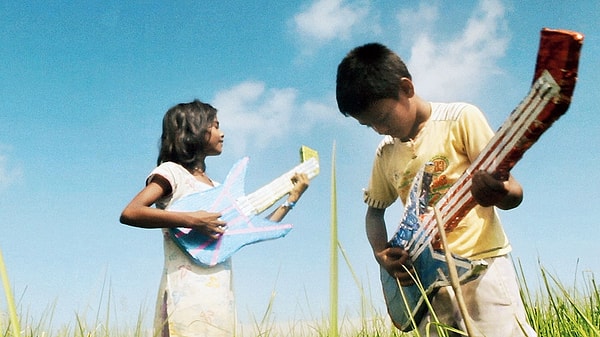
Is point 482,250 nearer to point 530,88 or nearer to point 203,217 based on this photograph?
point 530,88

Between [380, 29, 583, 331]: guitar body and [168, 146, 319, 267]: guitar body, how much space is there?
2.50 feet

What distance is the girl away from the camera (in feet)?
6.39

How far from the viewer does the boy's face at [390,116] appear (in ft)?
4.88

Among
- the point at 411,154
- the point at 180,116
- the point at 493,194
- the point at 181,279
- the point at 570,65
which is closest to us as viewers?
the point at 570,65

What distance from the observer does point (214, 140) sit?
7.77ft

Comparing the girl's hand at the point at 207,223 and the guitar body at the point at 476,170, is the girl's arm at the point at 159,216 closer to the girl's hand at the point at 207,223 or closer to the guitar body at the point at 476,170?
the girl's hand at the point at 207,223

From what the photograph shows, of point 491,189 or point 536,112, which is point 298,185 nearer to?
point 491,189

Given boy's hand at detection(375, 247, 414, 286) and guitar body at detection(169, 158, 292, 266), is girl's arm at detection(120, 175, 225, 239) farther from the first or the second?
boy's hand at detection(375, 247, 414, 286)

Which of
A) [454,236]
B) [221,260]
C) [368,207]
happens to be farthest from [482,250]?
[221,260]

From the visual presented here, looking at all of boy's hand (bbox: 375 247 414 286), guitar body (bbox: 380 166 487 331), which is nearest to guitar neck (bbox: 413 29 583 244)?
guitar body (bbox: 380 166 487 331)

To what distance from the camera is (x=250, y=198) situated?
240 centimetres

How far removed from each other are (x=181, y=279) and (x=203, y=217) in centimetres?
24

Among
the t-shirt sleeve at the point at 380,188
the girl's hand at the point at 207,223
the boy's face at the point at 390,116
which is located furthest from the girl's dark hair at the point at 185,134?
the boy's face at the point at 390,116

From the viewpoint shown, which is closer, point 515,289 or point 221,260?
point 515,289
